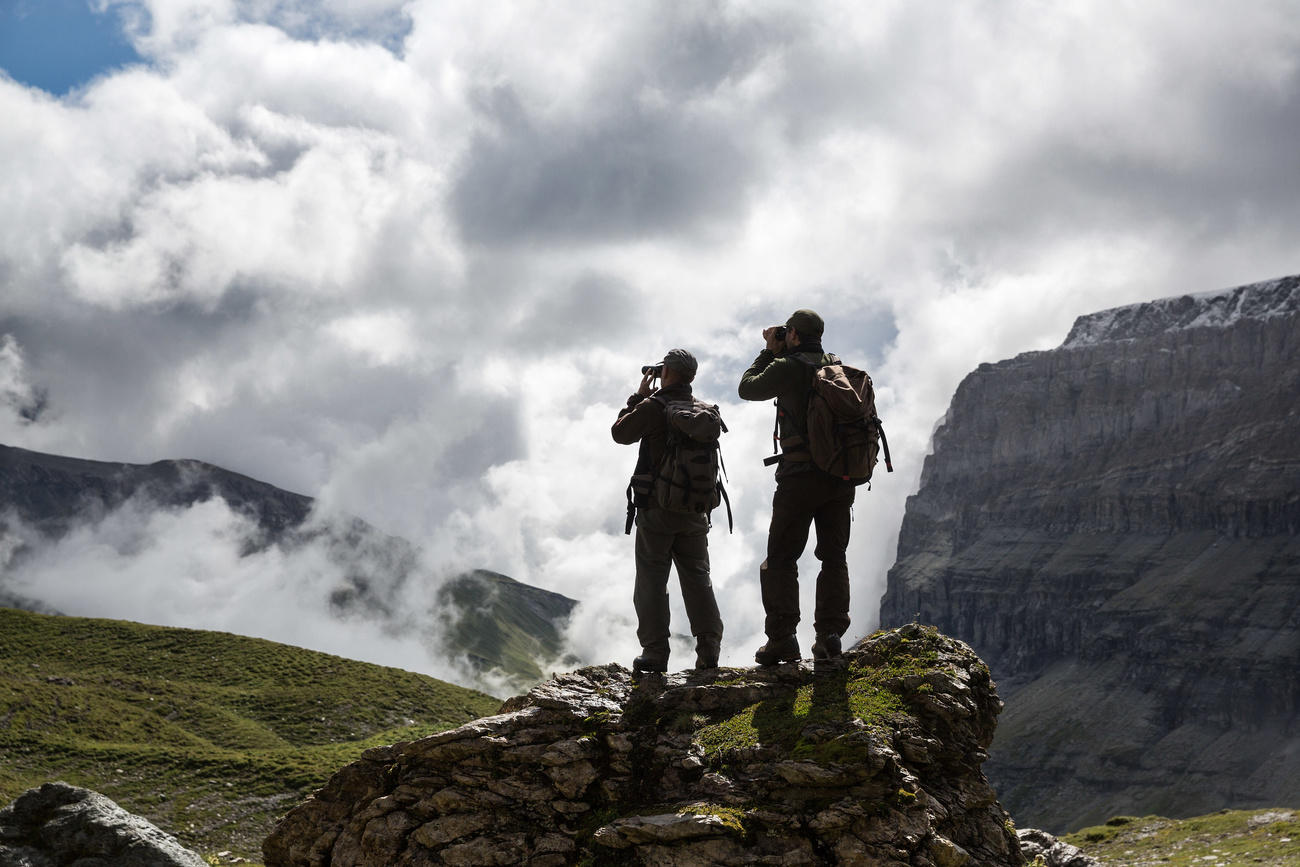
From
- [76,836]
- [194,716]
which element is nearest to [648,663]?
[76,836]

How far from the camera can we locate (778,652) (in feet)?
53.5

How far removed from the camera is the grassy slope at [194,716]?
54.0 m

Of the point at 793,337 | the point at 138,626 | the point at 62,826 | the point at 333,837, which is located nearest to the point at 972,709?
the point at 793,337

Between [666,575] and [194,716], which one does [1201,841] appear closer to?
[194,716]

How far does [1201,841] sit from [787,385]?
312ft

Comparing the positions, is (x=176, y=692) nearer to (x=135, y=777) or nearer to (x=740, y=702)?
(x=135, y=777)

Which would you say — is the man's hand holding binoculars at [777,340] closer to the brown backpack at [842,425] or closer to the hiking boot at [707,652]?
the brown backpack at [842,425]

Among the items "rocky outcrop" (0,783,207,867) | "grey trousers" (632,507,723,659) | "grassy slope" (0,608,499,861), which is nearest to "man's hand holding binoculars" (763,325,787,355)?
"grey trousers" (632,507,723,659)

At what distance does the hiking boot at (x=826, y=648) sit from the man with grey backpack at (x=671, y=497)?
1850 millimetres

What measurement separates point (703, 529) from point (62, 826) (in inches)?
381

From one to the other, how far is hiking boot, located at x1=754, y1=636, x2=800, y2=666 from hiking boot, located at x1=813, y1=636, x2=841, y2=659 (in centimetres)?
48

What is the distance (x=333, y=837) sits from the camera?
14.4 meters

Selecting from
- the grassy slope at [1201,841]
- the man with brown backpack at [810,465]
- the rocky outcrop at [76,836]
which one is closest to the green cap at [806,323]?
the man with brown backpack at [810,465]

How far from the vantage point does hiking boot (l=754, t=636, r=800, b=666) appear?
1630cm
